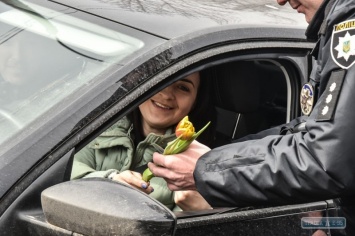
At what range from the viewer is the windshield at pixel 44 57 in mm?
1724

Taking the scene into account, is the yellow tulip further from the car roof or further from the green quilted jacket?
the green quilted jacket

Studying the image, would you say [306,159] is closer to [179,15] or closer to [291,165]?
[291,165]

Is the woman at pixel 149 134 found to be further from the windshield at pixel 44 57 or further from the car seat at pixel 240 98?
the windshield at pixel 44 57

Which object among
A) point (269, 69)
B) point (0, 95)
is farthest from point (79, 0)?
point (269, 69)

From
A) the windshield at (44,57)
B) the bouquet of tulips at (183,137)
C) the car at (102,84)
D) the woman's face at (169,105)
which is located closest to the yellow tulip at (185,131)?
the bouquet of tulips at (183,137)

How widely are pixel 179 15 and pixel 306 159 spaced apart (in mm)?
606

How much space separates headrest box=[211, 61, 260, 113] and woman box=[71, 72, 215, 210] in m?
0.05

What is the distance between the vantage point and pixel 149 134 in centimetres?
237

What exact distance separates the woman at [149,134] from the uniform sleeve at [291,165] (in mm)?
282

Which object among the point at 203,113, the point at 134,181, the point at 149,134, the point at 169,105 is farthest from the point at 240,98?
the point at 134,181

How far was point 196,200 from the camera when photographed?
203 cm

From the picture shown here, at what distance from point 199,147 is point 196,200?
0.17m

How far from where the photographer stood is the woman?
2180 millimetres

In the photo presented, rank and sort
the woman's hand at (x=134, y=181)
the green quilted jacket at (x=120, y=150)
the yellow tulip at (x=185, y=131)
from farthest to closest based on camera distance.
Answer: the green quilted jacket at (x=120, y=150), the woman's hand at (x=134, y=181), the yellow tulip at (x=185, y=131)
